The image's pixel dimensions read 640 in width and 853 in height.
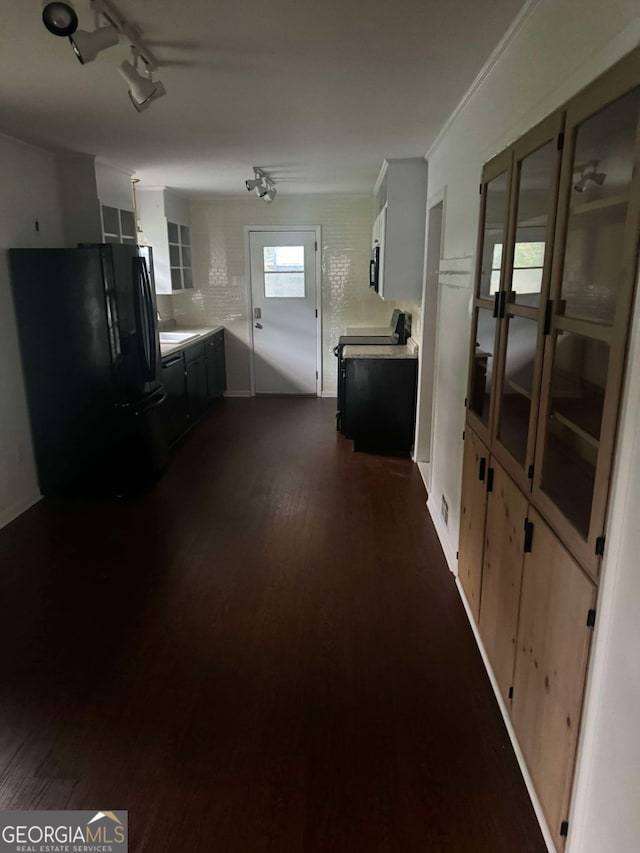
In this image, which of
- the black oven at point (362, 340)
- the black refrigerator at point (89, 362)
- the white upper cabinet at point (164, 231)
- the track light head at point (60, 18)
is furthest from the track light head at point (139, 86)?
the white upper cabinet at point (164, 231)

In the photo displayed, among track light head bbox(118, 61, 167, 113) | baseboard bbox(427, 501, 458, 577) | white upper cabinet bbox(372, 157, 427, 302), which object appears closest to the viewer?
track light head bbox(118, 61, 167, 113)

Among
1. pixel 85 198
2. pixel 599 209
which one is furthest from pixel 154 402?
pixel 599 209

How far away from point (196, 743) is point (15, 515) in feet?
8.29

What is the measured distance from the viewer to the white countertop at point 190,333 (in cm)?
505

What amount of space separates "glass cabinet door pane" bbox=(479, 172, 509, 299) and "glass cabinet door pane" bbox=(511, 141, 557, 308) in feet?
0.54

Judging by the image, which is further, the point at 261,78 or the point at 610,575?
the point at 261,78

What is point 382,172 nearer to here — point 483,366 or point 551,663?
point 483,366

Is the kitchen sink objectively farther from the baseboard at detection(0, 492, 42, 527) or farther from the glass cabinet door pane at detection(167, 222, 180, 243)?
the baseboard at detection(0, 492, 42, 527)

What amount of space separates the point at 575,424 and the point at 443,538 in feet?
6.39

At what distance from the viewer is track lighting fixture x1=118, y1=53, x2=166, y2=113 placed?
80.0 inches

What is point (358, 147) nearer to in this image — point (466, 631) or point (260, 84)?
point (260, 84)

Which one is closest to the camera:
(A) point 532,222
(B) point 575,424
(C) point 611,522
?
(C) point 611,522

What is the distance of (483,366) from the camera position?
95.7 inches

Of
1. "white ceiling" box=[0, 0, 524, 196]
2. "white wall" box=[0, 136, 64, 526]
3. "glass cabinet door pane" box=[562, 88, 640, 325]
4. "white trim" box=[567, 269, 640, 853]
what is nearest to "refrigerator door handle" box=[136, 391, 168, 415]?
"white wall" box=[0, 136, 64, 526]
